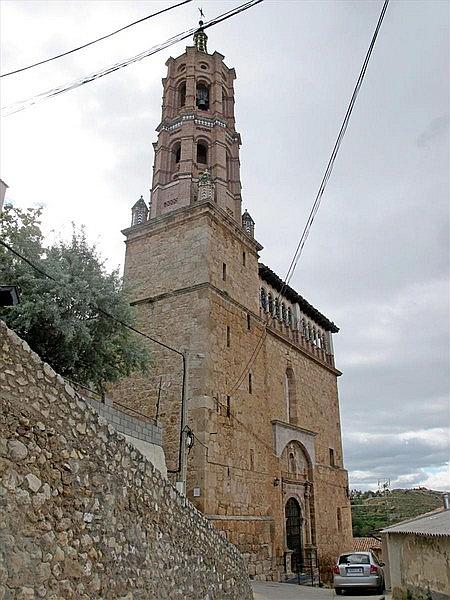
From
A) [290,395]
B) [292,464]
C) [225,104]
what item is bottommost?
→ [292,464]

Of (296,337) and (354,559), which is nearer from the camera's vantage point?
(354,559)

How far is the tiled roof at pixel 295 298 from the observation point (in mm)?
19375

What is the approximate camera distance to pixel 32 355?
4.46 metres

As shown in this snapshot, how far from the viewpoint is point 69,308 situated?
34.5ft

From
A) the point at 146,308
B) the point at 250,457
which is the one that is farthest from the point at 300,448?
the point at 146,308

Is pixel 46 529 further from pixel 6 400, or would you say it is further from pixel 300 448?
pixel 300 448

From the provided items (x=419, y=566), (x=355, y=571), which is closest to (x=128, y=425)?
(x=419, y=566)

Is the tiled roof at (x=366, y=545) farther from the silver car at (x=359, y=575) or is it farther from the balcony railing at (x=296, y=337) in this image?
the silver car at (x=359, y=575)

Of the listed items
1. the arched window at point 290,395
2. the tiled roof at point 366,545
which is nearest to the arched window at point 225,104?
the arched window at point 290,395

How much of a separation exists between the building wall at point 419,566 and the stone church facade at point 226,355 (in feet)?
15.2

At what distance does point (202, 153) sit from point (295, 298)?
715 cm

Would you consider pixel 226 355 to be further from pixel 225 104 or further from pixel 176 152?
pixel 225 104

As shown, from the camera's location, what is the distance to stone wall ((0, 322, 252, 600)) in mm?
3922

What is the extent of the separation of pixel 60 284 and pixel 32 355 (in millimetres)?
6255
